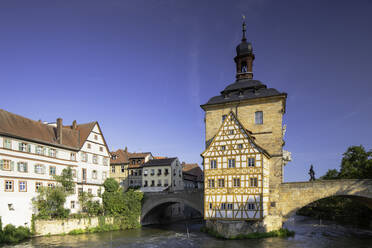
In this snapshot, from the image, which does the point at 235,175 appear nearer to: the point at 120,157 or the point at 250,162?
the point at 250,162

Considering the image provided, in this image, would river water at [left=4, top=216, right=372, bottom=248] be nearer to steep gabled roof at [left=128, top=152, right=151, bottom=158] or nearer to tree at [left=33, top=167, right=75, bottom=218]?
tree at [left=33, top=167, right=75, bottom=218]

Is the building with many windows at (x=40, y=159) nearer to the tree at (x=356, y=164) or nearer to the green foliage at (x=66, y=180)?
the green foliage at (x=66, y=180)

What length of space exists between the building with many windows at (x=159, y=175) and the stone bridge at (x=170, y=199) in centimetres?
849

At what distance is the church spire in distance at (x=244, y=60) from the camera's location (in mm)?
38188

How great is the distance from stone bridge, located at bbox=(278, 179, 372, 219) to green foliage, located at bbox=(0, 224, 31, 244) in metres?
25.6

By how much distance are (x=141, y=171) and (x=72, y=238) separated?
24764mm

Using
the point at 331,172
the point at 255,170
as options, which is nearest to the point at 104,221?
the point at 255,170

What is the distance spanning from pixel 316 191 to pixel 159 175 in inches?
1125

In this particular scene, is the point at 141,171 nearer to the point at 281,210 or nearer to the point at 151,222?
the point at 151,222

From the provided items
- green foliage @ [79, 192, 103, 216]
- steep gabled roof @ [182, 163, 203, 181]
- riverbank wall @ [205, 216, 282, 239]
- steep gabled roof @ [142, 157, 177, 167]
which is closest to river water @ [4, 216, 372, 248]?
riverbank wall @ [205, 216, 282, 239]

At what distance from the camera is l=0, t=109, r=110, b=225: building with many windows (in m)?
29.7

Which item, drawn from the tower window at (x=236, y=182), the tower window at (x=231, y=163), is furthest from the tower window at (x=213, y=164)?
the tower window at (x=236, y=182)

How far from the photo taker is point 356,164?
138 feet

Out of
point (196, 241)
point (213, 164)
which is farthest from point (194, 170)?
point (196, 241)
